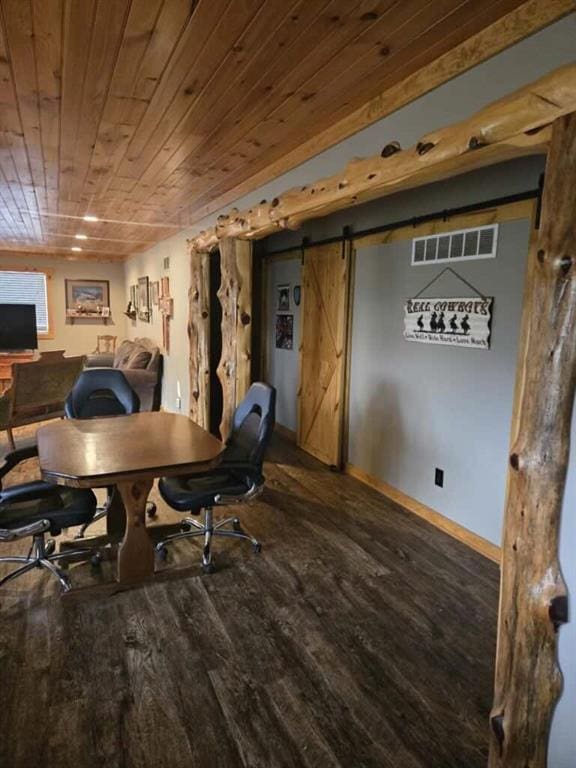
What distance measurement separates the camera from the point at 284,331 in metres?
5.64

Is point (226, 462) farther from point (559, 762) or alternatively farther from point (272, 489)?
point (559, 762)

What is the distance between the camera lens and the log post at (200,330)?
4.89 meters

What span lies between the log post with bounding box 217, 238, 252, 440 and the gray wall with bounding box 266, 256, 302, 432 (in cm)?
131

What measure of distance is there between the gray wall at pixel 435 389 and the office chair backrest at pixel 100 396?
6.49 ft

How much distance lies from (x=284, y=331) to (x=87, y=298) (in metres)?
6.18

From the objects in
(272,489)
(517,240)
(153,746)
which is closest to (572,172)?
(517,240)

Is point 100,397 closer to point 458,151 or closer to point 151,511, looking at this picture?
point 151,511

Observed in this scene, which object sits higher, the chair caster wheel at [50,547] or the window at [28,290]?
the window at [28,290]

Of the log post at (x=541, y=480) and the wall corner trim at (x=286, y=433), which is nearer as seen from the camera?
→ the log post at (x=541, y=480)

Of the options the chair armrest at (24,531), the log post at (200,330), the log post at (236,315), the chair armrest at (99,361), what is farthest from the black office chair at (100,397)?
the chair armrest at (99,361)

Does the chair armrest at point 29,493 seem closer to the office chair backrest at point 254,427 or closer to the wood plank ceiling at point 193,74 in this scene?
the office chair backrest at point 254,427

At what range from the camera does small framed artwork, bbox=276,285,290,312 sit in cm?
553

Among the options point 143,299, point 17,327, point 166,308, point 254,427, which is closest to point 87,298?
point 17,327

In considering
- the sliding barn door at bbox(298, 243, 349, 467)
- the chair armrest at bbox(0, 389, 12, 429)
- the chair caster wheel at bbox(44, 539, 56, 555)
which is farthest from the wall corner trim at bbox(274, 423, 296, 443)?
the chair caster wheel at bbox(44, 539, 56, 555)
